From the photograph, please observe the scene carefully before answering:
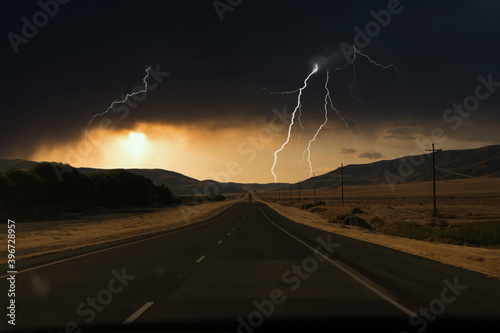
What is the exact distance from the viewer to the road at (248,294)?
680 cm

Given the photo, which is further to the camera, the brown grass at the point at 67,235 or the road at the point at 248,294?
the brown grass at the point at 67,235

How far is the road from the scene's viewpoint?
22.3 ft

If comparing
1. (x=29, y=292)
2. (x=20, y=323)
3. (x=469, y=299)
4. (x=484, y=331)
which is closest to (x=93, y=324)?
(x=20, y=323)

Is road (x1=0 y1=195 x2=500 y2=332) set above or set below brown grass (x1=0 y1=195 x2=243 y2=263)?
above

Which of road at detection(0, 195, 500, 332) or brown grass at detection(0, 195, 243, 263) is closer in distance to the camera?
road at detection(0, 195, 500, 332)

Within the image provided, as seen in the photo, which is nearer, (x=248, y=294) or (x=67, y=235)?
(x=248, y=294)

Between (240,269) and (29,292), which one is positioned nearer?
(29,292)

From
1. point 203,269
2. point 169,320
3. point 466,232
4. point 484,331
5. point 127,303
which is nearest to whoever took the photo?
point 484,331

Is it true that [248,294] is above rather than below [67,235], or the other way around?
→ above

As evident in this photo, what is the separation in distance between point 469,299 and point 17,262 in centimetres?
1372

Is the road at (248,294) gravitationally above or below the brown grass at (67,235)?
above

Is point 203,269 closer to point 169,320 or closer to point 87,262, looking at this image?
point 87,262

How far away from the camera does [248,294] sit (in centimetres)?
898

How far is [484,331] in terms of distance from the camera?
6359 mm
